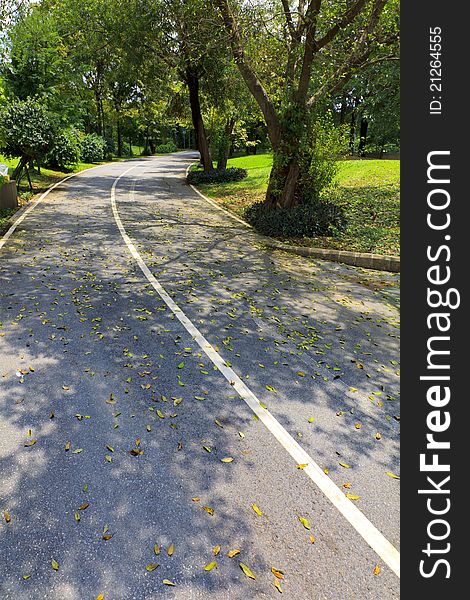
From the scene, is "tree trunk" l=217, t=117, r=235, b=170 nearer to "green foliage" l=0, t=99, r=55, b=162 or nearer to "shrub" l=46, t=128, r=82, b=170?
"shrub" l=46, t=128, r=82, b=170

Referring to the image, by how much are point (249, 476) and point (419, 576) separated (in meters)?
1.25

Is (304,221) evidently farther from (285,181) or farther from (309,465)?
(309,465)

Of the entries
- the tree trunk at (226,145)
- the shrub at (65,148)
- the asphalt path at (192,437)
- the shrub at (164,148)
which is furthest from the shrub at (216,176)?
the shrub at (164,148)

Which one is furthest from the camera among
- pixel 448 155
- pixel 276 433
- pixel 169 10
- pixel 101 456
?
pixel 169 10

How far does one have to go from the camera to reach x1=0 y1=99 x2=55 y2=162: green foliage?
14883 millimetres

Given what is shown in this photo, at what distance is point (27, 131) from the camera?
15.2 meters

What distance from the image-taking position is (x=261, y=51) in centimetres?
1348

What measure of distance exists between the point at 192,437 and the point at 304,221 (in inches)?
347

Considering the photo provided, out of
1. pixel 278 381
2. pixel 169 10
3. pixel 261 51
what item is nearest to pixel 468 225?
pixel 278 381

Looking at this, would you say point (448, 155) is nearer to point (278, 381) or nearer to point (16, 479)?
point (278, 381)

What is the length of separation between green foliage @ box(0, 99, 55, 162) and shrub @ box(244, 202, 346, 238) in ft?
30.9

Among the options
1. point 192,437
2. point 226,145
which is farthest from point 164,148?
point 192,437

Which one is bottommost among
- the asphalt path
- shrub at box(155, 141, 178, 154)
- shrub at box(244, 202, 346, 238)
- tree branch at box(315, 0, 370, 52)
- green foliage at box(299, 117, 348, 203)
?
the asphalt path

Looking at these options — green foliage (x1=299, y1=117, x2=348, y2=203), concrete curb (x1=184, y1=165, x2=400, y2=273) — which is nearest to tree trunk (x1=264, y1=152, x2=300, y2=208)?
green foliage (x1=299, y1=117, x2=348, y2=203)
